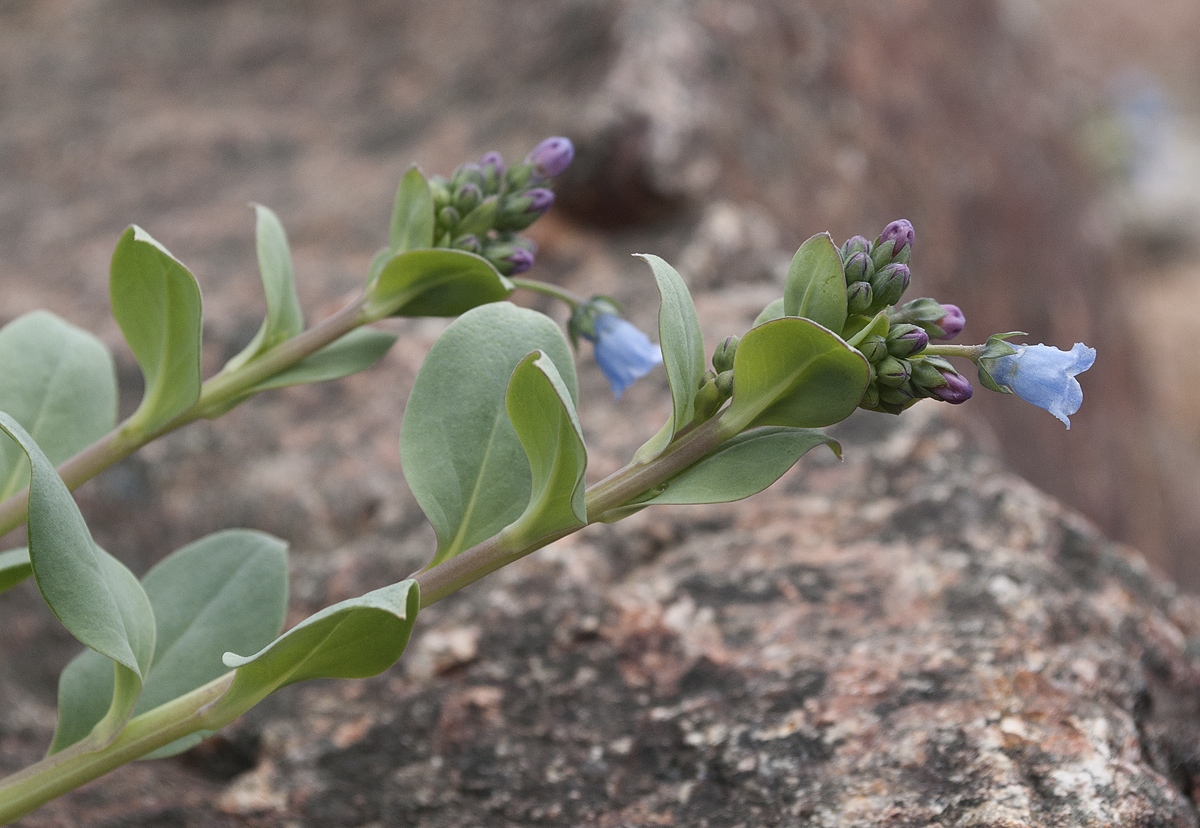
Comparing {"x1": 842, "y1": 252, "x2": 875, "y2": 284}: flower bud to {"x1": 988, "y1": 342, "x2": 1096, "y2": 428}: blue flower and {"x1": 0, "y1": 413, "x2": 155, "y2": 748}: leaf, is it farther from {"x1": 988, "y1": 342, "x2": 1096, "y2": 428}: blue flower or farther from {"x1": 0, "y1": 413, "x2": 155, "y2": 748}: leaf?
{"x1": 0, "y1": 413, "x2": 155, "y2": 748}: leaf

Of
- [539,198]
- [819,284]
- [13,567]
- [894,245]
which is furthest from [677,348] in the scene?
[13,567]

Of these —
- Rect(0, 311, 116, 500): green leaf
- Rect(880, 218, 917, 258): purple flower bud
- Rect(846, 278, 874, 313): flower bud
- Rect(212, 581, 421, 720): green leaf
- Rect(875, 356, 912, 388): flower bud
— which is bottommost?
Rect(212, 581, 421, 720): green leaf

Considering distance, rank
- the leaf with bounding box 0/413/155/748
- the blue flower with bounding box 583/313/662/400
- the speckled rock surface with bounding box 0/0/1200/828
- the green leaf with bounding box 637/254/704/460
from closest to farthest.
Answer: the leaf with bounding box 0/413/155/748 < the green leaf with bounding box 637/254/704/460 < the speckled rock surface with bounding box 0/0/1200/828 < the blue flower with bounding box 583/313/662/400

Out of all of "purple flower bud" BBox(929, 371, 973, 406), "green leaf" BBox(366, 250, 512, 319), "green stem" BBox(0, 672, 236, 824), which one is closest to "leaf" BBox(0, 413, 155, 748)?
"green stem" BBox(0, 672, 236, 824)

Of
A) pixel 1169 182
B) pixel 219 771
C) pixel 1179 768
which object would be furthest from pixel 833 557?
pixel 1169 182

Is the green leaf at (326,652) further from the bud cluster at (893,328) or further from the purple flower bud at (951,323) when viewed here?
the purple flower bud at (951,323)

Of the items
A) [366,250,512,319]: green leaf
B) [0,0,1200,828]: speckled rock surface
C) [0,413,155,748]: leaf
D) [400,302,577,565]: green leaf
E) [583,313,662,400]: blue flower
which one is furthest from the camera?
[583,313,662,400]: blue flower

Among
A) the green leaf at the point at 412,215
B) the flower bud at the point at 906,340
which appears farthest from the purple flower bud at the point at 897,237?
the green leaf at the point at 412,215
